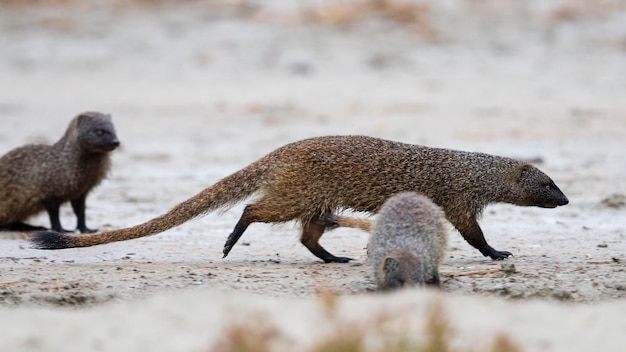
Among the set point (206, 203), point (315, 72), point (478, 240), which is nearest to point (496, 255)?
point (478, 240)

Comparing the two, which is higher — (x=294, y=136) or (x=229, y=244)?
(x=294, y=136)

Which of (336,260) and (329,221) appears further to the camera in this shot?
(336,260)

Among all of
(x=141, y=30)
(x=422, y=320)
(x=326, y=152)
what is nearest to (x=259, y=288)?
(x=326, y=152)

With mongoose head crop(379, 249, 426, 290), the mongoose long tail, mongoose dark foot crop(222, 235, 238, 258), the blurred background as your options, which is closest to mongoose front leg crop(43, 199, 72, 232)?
the mongoose long tail

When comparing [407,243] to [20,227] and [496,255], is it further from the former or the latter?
[20,227]

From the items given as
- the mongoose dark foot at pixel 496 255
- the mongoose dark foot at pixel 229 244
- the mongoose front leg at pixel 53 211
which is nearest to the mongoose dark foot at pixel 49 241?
the mongoose dark foot at pixel 229 244

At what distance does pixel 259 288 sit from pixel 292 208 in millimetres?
793

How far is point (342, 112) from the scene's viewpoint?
11820 mm

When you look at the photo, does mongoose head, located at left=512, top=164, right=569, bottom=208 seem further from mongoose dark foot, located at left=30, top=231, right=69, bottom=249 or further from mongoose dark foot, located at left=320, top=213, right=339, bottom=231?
mongoose dark foot, located at left=30, top=231, right=69, bottom=249

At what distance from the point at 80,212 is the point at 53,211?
17 cm

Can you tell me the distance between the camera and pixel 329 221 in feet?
19.6

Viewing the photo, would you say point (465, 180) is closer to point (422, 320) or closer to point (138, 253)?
point (138, 253)

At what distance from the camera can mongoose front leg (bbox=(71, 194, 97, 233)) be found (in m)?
7.37

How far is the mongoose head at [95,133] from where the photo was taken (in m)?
7.54
